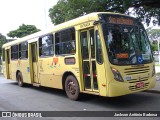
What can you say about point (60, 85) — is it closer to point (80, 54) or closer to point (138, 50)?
point (80, 54)

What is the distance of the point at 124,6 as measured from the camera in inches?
543

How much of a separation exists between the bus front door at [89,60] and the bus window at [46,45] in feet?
7.91

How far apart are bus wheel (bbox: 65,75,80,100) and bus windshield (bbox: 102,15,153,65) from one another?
6.64 feet

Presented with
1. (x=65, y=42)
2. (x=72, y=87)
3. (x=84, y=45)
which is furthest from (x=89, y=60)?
(x=65, y=42)

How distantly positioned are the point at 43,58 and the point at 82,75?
335 centimetres

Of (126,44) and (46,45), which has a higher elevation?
(46,45)

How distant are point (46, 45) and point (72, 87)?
2.86 m

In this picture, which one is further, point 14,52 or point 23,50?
point 14,52

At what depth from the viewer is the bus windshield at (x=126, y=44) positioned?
816 centimetres

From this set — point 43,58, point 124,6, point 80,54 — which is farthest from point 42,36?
point 124,6

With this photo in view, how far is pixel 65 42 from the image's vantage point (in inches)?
398

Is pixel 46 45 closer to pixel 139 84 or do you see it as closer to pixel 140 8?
pixel 139 84

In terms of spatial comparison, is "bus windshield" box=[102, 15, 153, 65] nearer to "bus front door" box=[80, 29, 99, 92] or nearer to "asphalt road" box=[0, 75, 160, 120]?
"bus front door" box=[80, 29, 99, 92]

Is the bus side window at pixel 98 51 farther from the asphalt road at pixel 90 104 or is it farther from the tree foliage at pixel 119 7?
the tree foliage at pixel 119 7
